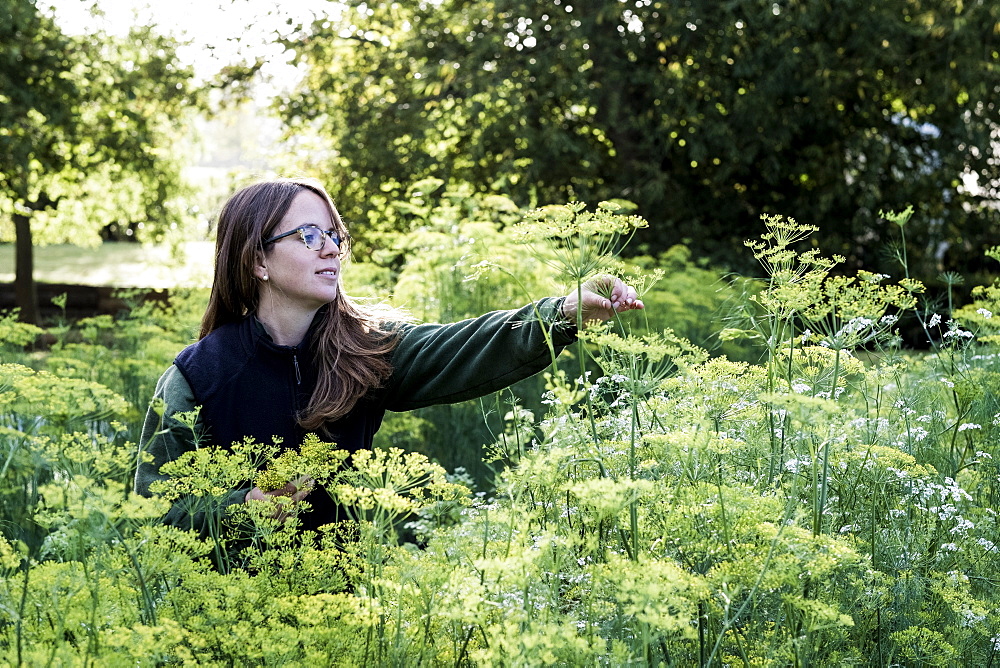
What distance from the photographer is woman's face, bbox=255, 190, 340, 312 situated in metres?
3.03

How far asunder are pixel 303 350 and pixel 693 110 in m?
8.85

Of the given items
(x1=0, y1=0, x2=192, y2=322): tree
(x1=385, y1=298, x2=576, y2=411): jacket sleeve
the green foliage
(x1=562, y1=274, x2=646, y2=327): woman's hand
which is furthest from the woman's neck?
(x1=0, y1=0, x2=192, y2=322): tree

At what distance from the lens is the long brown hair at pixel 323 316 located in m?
2.90

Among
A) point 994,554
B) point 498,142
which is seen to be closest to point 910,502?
point 994,554

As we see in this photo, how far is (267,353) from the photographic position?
3.01 meters

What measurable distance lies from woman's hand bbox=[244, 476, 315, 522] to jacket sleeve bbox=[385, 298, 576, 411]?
722 mm

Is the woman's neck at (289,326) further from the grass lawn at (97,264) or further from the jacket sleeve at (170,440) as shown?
the grass lawn at (97,264)

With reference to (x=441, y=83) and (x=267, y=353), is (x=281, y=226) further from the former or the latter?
(x=441, y=83)

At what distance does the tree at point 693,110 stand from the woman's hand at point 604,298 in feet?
26.5

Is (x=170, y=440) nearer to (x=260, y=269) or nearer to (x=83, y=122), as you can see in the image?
(x=260, y=269)

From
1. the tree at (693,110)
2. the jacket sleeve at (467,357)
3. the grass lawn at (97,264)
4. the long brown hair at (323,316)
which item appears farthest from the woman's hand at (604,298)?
the grass lawn at (97,264)

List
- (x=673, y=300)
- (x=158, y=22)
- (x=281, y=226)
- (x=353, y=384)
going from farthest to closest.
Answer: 1. (x=158, y=22)
2. (x=673, y=300)
3. (x=281, y=226)
4. (x=353, y=384)

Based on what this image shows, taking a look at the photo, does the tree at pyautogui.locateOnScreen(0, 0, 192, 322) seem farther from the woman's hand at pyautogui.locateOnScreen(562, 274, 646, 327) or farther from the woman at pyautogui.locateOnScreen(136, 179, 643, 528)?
the woman's hand at pyautogui.locateOnScreen(562, 274, 646, 327)

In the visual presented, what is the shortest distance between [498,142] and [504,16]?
4.70 feet
